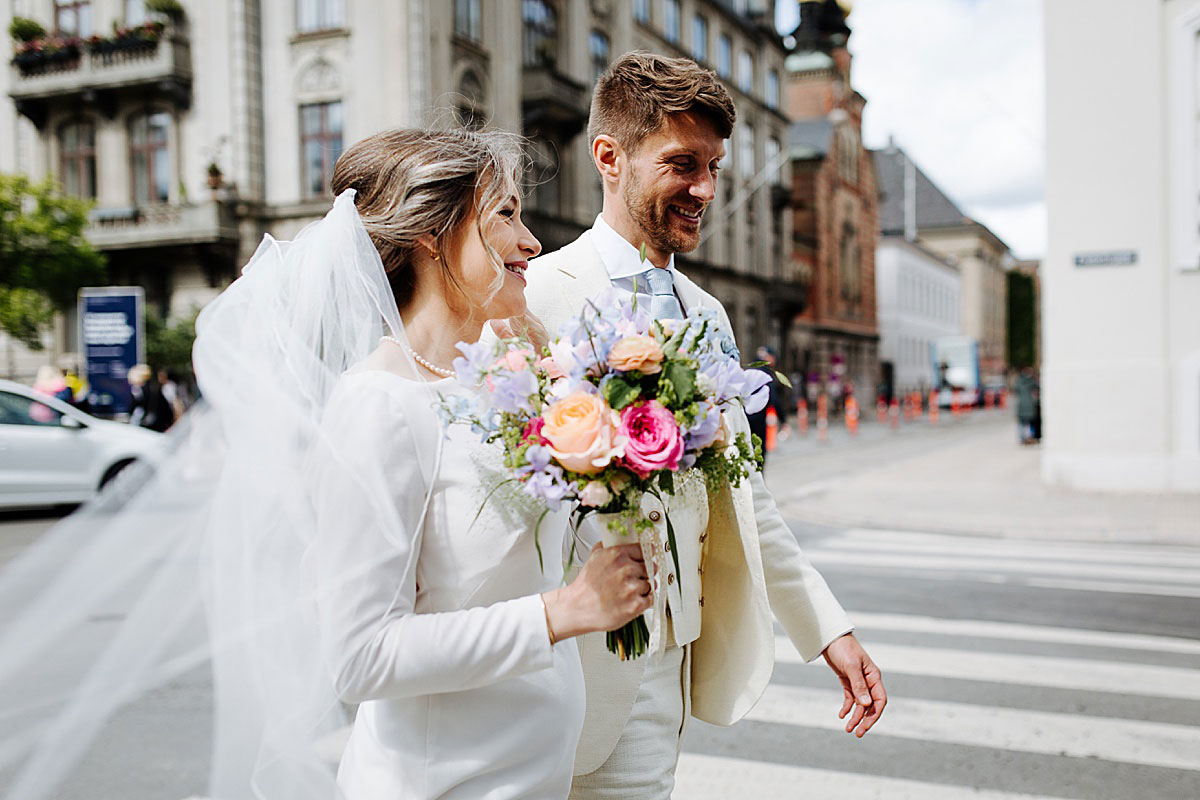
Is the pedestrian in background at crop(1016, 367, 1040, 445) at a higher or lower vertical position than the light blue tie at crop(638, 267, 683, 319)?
lower

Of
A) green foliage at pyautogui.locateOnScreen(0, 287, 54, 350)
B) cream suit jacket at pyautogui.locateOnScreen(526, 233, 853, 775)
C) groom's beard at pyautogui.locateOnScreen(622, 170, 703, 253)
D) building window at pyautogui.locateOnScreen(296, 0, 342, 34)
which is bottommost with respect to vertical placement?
cream suit jacket at pyautogui.locateOnScreen(526, 233, 853, 775)

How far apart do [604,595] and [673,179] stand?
1262 millimetres

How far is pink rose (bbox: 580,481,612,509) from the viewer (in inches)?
60.2

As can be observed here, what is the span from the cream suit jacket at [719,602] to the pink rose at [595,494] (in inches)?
25.4

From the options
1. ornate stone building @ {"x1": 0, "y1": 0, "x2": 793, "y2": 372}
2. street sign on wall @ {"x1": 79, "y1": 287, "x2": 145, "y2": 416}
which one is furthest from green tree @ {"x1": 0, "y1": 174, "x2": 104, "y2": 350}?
street sign on wall @ {"x1": 79, "y1": 287, "x2": 145, "y2": 416}

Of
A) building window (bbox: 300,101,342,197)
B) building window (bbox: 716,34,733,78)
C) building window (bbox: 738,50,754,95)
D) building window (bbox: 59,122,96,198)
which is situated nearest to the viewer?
building window (bbox: 300,101,342,197)

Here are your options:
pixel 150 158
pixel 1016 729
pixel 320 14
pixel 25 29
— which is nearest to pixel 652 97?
pixel 1016 729

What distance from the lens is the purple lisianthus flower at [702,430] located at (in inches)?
63.1

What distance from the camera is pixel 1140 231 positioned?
42.8ft

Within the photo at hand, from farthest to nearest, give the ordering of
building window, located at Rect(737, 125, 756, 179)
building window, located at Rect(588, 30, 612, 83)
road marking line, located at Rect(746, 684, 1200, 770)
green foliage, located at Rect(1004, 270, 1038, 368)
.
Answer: green foliage, located at Rect(1004, 270, 1038, 368)
building window, located at Rect(737, 125, 756, 179)
building window, located at Rect(588, 30, 612, 83)
road marking line, located at Rect(746, 684, 1200, 770)

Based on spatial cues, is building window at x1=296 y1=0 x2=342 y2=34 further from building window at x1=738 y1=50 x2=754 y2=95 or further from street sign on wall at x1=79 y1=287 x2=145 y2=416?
building window at x1=738 y1=50 x2=754 y2=95

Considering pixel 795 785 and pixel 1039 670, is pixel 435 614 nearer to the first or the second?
pixel 795 785

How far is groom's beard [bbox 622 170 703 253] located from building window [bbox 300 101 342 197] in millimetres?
23553

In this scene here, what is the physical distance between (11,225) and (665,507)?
81.8 feet
